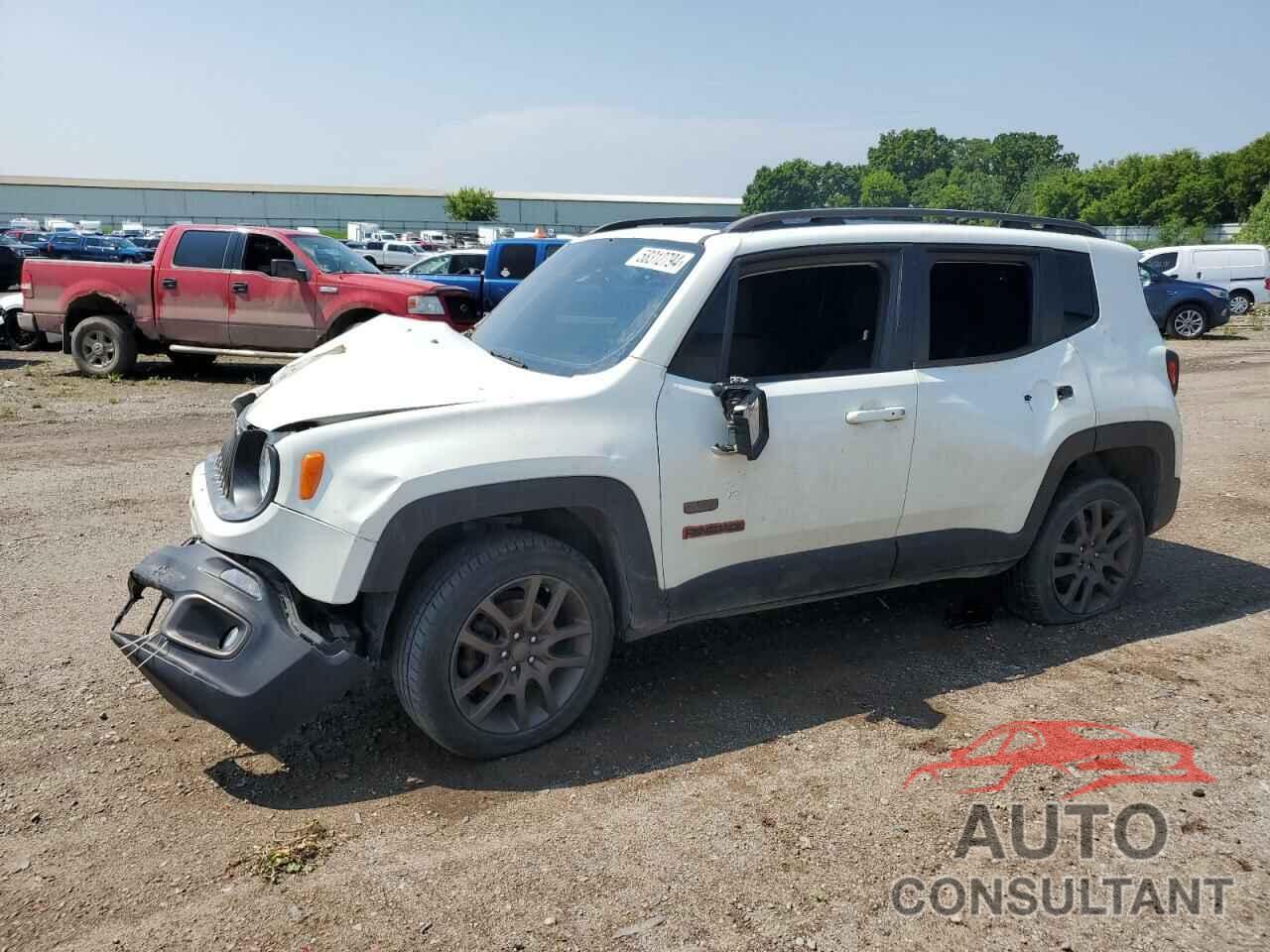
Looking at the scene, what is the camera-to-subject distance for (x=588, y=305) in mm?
4359

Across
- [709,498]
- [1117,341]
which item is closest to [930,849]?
[709,498]

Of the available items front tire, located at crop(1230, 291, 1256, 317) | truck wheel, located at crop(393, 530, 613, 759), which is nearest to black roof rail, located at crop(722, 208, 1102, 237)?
truck wheel, located at crop(393, 530, 613, 759)

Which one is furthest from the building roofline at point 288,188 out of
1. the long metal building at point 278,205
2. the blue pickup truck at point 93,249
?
the blue pickup truck at point 93,249

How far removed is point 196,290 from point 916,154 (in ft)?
489

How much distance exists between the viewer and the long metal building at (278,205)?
317 feet

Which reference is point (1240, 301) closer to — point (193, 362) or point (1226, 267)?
point (1226, 267)

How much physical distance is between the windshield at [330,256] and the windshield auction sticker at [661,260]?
9.42m

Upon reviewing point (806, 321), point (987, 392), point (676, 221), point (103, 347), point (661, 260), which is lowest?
point (103, 347)

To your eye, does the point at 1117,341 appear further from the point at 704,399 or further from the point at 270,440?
the point at 270,440

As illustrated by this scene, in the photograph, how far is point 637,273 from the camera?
4309 millimetres

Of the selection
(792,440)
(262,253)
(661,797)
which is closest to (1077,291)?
(792,440)

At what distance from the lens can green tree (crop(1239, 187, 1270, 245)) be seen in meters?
43.6

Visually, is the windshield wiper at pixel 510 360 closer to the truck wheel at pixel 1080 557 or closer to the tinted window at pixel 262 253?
the truck wheel at pixel 1080 557

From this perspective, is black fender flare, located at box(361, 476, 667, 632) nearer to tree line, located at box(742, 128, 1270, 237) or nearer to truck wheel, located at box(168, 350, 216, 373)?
truck wheel, located at box(168, 350, 216, 373)
